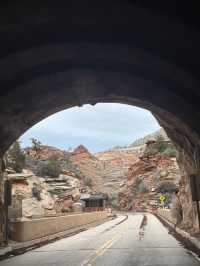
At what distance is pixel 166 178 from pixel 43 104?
7316 cm

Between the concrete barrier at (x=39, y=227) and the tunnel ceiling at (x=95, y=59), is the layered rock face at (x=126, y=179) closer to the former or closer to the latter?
the tunnel ceiling at (x=95, y=59)

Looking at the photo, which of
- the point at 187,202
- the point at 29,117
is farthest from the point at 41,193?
the point at 29,117

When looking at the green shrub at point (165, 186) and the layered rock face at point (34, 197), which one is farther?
the green shrub at point (165, 186)

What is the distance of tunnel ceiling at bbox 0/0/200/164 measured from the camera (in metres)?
8.86

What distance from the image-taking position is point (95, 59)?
12.2m

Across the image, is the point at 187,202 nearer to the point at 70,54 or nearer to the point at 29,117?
the point at 29,117

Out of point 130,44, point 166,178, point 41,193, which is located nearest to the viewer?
point 130,44

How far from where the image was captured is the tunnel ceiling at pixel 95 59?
29.1 ft

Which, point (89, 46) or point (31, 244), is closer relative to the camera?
point (89, 46)

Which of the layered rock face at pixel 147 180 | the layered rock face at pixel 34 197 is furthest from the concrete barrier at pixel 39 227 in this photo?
the layered rock face at pixel 147 180

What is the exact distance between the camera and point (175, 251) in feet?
49.4

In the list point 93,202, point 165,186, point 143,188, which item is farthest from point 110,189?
point 93,202

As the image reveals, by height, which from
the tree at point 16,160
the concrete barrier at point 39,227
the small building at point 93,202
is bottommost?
the concrete barrier at point 39,227

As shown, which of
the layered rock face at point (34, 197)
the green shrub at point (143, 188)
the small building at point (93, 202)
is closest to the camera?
the layered rock face at point (34, 197)
